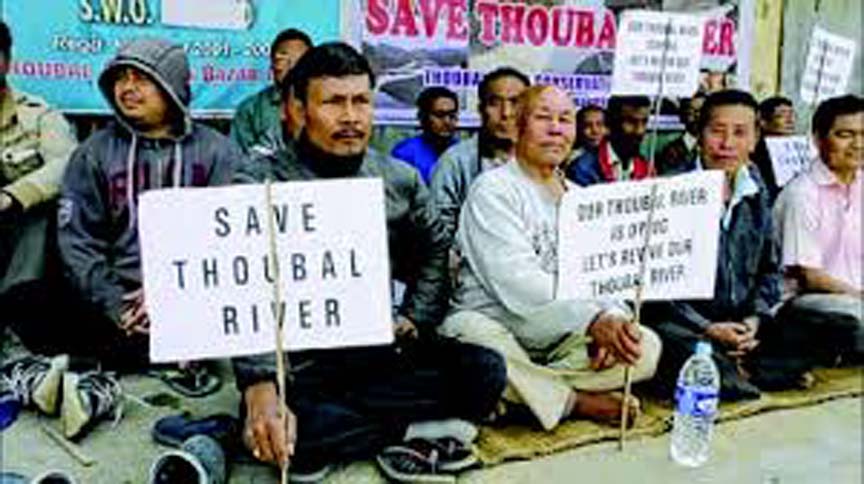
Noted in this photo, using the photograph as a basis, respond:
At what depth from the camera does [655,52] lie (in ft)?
14.2

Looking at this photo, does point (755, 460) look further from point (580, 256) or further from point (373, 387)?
point (373, 387)

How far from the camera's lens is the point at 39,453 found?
11.7 feet

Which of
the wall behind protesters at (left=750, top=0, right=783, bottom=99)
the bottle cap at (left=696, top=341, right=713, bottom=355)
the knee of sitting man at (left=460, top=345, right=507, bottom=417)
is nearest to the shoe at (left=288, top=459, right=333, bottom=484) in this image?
the knee of sitting man at (left=460, top=345, right=507, bottom=417)

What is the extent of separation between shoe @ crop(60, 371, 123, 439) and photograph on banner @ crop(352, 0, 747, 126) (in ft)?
8.99

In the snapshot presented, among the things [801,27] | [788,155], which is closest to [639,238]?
[788,155]

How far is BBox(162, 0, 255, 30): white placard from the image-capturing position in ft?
17.6

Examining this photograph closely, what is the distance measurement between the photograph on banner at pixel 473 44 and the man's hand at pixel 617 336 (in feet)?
9.07

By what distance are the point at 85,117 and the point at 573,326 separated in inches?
113

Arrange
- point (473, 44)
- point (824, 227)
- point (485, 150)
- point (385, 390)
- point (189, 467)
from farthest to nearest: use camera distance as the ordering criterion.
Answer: point (473, 44) → point (485, 150) → point (824, 227) → point (385, 390) → point (189, 467)

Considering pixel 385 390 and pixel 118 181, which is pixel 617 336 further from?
pixel 118 181

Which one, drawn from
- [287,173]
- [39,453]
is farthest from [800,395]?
[39,453]

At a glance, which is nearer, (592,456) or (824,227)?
(592,456)

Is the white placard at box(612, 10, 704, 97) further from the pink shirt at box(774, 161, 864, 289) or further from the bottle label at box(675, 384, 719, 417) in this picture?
the bottle label at box(675, 384, 719, 417)

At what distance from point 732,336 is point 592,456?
3.29 feet
